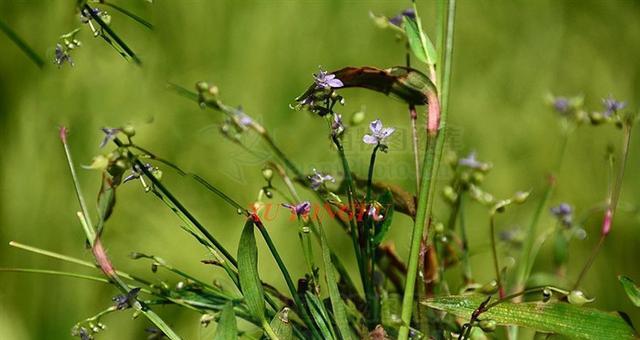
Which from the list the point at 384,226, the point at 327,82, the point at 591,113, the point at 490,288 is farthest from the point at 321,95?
the point at 591,113

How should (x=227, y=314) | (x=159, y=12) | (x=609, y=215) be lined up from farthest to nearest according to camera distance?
(x=159, y=12) → (x=609, y=215) → (x=227, y=314)

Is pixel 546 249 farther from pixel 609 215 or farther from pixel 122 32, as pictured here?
pixel 122 32

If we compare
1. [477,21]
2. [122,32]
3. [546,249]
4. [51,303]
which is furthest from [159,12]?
[546,249]

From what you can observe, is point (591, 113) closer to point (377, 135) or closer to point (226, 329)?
point (377, 135)

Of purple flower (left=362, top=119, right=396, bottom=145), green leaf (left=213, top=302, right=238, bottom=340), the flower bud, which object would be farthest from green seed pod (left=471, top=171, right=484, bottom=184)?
green leaf (left=213, top=302, right=238, bottom=340)

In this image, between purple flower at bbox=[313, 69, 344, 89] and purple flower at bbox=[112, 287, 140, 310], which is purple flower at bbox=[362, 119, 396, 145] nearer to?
purple flower at bbox=[313, 69, 344, 89]

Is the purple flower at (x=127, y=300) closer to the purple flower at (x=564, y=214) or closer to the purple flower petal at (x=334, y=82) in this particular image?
the purple flower petal at (x=334, y=82)
